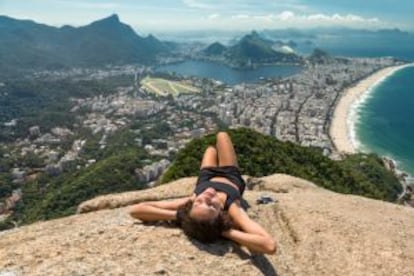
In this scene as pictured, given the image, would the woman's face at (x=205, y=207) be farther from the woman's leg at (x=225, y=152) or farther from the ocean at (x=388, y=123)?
the ocean at (x=388, y=123)

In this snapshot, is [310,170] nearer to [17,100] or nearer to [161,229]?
[161,229]

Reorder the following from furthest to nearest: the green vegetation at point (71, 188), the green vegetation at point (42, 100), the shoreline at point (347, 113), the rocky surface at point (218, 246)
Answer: the green vegetation at point (42, 100)
the shoreline at point (347, 113)
the green vegetation at point (71, 188)
the rocky surface at point (218, 246)

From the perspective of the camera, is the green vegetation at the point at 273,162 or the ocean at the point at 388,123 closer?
the green vegetation at the point at 273,162

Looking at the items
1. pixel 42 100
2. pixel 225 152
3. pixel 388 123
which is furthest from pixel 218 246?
pixel 42 100

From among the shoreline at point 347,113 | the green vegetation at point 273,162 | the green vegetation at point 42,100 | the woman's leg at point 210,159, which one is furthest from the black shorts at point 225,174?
the green vegetation at point 42,100

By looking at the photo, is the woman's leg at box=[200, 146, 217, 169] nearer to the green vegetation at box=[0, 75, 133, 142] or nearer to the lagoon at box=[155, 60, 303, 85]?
the green vegetation at box=[0, 75, 133, 142]

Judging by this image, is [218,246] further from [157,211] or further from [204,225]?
[157,211]

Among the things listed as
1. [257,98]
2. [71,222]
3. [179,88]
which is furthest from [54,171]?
[179,88]
